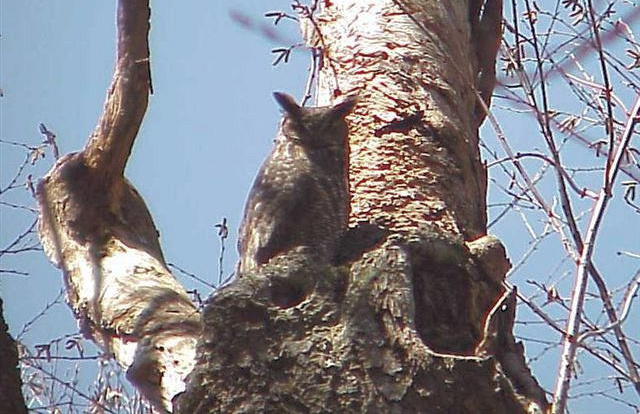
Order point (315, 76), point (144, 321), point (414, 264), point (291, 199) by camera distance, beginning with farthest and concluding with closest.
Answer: point (315, 76), point (291, 199), point (144, 321), point (414, 264)

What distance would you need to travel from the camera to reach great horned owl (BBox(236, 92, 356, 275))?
6.95 feet

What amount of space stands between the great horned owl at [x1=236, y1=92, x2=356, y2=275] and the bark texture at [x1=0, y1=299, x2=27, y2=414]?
61cm

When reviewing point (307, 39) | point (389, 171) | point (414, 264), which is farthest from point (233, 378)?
point (307, 39)

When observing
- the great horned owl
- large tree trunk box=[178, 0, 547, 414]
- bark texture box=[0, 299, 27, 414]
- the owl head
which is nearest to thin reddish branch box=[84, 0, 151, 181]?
the great horned owl

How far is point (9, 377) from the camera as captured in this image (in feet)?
5.04

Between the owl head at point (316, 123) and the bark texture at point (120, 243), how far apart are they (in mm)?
463

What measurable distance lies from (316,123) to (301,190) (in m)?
0.34

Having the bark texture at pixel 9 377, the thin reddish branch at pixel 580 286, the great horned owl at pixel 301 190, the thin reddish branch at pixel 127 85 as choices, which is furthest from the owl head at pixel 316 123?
the bark texture at pixel 9 377

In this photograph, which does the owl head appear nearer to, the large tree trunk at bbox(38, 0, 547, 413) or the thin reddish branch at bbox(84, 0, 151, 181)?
the large tree trunk at bbox(38, 0, 547, 413)

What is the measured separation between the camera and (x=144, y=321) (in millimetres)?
2105

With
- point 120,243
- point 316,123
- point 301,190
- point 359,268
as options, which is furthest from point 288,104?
point 359,268

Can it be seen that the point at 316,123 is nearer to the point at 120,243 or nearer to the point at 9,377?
the point at 120,243

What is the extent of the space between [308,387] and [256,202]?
2.52 feet

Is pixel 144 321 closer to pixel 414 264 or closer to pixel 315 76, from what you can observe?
pixel 414 264
